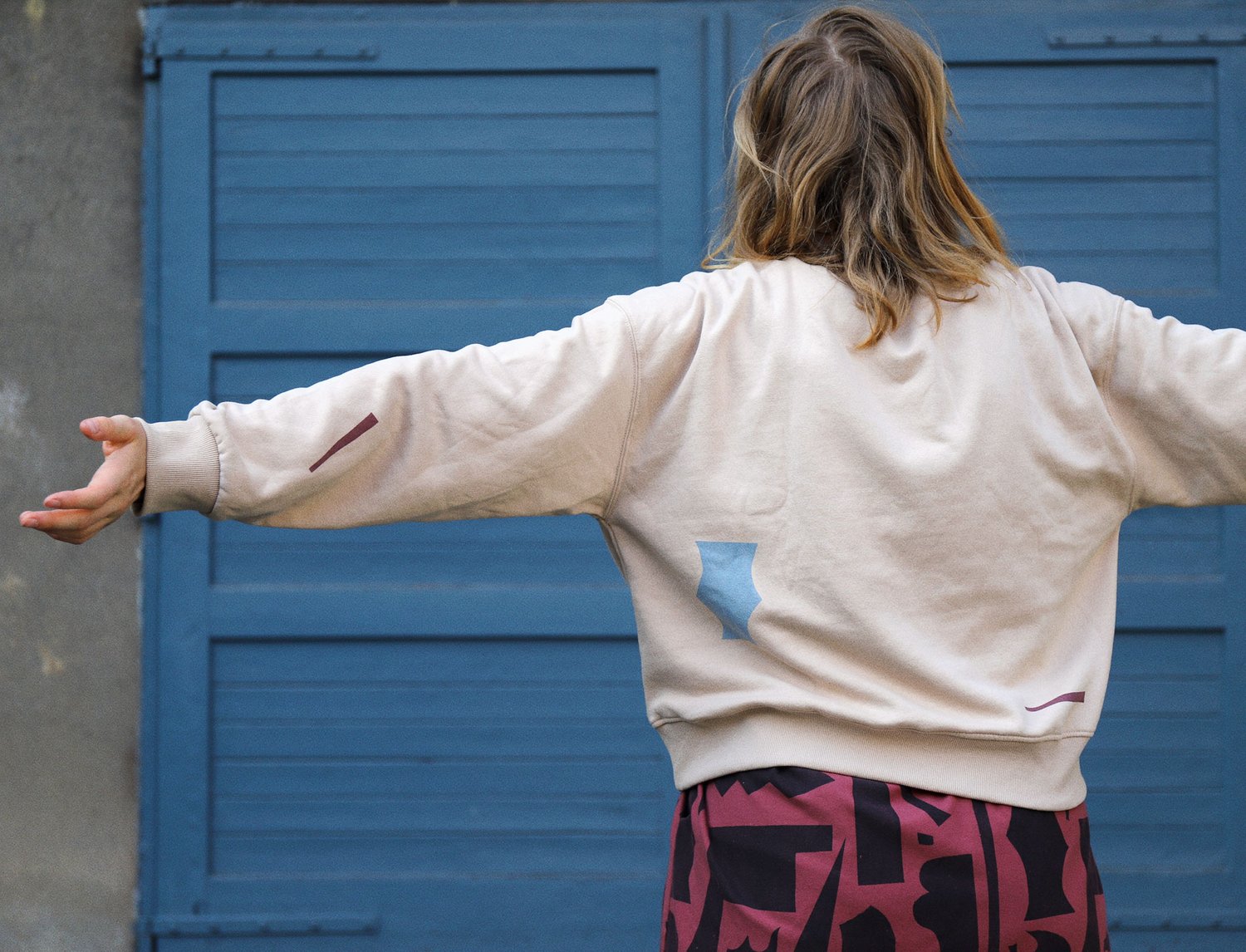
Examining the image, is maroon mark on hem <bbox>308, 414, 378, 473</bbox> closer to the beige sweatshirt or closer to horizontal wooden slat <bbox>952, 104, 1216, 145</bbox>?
the beige sweatshirt

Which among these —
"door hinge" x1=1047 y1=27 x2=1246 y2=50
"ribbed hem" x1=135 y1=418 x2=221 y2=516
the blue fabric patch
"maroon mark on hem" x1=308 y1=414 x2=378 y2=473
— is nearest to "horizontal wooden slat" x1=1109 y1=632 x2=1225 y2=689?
"door hinge" x1=1047 y1=27 x2=1246 y2=50

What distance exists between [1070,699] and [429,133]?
213 cm

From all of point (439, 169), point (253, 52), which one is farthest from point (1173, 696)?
point (253, 52)

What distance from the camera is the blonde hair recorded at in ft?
4.06

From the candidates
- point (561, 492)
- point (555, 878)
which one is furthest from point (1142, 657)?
point (561, 492)

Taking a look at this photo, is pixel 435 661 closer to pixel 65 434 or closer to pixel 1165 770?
pixel 65 434

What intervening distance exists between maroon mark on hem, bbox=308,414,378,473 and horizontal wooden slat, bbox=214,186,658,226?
180 cm

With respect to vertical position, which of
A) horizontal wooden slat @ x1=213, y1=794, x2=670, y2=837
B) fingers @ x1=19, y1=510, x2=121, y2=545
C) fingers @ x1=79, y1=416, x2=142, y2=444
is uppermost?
fingers @ x1=79, y1=416, x2=142, y2=444

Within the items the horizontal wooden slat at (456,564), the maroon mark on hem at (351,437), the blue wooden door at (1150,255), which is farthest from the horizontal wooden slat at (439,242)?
the maroon mark on hem at (351,437)

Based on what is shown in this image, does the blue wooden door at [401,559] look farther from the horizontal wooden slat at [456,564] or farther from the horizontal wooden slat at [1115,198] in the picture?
the horizontal wooden slat at [1115,198]

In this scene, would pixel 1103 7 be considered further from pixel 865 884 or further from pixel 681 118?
pixel 865 884

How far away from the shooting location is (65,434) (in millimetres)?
2896

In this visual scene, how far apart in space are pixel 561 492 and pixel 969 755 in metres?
0.46

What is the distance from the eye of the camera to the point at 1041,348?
4.00ft
